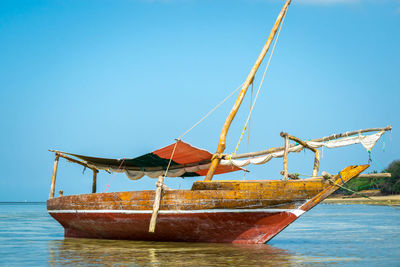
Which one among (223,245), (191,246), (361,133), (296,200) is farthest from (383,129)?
(191,246)

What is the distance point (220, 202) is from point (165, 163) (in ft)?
15.4

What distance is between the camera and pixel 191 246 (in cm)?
1111

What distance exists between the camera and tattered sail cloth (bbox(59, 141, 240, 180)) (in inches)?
525

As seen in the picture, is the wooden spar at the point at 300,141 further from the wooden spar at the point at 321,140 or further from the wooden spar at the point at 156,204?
the wooden spar at the point at 156,204

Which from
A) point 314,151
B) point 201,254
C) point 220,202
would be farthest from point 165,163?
point 201,254

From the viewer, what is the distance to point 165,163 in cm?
1522

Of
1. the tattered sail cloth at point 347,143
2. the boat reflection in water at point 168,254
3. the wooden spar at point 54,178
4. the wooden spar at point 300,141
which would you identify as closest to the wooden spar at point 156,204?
the boat reflection in water at point 168,254

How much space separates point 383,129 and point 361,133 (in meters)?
0.55

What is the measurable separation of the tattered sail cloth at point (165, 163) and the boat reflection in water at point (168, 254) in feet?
9.09

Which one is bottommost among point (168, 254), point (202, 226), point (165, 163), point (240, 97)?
point (168, 254)

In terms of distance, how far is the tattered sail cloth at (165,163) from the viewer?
13328 mm

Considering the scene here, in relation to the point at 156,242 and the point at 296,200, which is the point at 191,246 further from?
the point at 296,200

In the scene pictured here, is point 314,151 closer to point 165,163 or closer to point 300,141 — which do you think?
point 300,141

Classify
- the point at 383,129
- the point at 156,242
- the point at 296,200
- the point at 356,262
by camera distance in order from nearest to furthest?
the point at 356,262 → the point at 296,200 → the point at 383,129 → the point at 156,242
